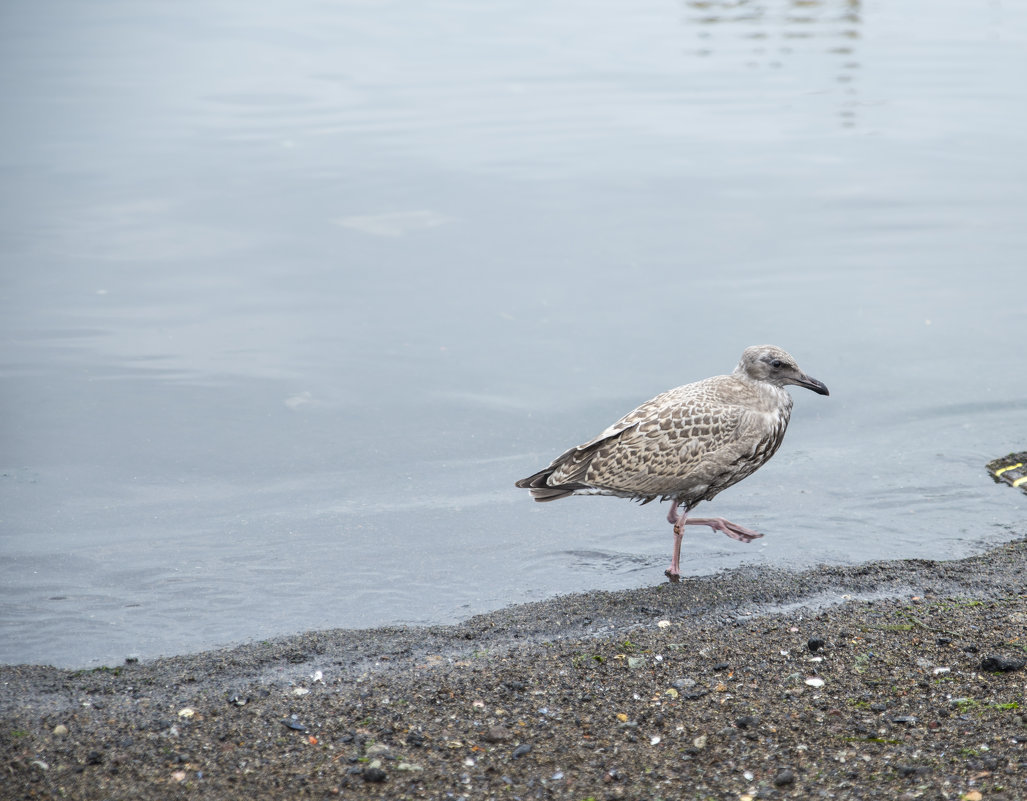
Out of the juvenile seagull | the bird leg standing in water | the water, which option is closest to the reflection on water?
the water

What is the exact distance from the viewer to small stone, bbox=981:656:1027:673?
575 centimetres

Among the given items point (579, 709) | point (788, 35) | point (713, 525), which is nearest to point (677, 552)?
point (713, 525)

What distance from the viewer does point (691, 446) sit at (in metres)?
7.65

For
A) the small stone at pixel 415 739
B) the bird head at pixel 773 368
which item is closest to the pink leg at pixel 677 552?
the bird head at pixel 773 368

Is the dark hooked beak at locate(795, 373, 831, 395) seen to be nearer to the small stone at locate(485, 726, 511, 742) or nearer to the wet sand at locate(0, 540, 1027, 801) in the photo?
the wet sand at locate(0, 540, 1027, 801)

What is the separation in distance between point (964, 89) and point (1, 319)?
15.8 meters

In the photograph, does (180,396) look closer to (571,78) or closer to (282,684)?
(282,684)

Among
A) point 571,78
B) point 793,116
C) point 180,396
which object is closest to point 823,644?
point 180,396

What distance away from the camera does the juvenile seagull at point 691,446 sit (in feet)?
25.2

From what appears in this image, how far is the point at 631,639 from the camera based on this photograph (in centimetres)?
643

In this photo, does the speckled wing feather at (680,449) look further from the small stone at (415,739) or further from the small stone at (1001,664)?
the small stone at (415,739)

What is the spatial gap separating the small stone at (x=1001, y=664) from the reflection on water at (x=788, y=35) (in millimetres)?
14107

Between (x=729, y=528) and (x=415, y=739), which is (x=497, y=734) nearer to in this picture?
(x=415, y=739)

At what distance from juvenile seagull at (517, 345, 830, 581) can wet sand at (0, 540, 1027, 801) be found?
3.21ft
